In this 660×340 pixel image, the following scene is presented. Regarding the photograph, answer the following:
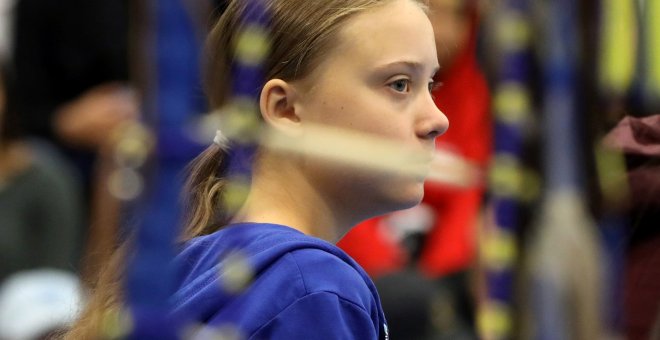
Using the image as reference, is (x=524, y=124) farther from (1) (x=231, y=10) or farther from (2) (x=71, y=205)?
(2) (x=71, y=205)

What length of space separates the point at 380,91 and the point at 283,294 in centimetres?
27

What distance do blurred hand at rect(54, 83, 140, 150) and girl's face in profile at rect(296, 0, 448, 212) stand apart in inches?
57.1

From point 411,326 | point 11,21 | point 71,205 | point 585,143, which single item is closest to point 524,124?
point 585,143

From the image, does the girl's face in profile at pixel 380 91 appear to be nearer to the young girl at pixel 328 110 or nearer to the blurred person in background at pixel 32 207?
the young girl at pixel 328 110

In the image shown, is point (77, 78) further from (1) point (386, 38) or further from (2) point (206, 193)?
(1) point (386, 38)

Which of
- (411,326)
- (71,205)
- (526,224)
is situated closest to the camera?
(526,224)

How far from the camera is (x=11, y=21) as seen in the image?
9.98 ft

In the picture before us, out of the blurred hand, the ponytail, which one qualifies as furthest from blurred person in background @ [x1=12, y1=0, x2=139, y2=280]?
the ponytail

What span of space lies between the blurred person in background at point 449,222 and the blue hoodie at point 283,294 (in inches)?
28.9

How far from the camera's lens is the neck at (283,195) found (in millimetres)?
1396

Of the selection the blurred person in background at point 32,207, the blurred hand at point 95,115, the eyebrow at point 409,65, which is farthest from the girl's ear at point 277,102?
the blurred hand at point 95,115

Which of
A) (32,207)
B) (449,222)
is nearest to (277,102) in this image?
(449,222)

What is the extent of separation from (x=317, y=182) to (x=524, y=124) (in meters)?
0.36

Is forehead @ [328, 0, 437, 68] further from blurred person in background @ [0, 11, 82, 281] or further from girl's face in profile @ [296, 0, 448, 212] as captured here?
blurred person in background @ [0, 11, 82, 281]
